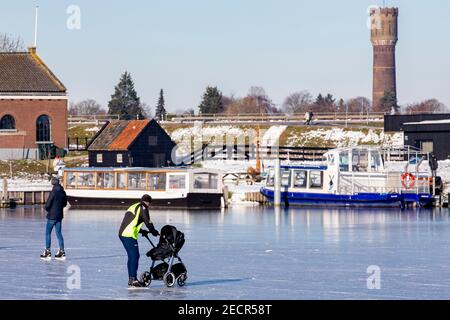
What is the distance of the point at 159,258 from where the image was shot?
24594mm

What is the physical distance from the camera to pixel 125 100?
443ft

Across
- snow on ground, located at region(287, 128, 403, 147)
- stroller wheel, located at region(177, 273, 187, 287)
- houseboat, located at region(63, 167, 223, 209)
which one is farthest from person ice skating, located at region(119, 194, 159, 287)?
snow on ground, located at region(287, 128, 403, 147)

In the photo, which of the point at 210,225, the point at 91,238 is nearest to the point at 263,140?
the point at 210,225

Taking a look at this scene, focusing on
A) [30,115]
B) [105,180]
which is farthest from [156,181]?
[30,115]

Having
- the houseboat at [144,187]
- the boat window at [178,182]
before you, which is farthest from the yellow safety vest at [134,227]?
the boat window at [178,182]

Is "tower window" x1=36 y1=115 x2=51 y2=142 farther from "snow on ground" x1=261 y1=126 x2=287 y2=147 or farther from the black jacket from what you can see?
the black jacket

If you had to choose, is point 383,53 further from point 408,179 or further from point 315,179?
point 408,179

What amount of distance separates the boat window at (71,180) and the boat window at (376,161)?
1660 centimetres

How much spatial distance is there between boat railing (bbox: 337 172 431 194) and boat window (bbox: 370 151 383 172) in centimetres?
126

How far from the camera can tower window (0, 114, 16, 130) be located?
87.9 meters

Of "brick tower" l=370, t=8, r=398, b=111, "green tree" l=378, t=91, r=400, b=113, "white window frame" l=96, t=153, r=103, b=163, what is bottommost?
"white window frame" l=96, t=153, r=103, b=163

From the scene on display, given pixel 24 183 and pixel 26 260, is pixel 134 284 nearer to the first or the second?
pixel 26 260

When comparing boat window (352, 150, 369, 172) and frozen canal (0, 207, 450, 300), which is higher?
boat window (352, 150, 369, 172)

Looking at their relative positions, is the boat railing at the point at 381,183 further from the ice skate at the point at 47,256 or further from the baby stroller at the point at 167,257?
the baby stroller at the point at 167,257
